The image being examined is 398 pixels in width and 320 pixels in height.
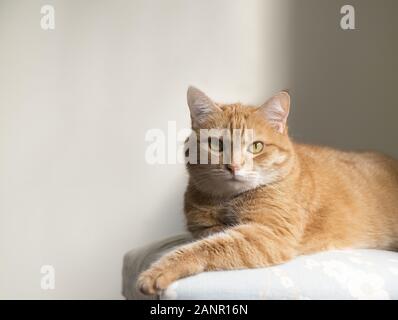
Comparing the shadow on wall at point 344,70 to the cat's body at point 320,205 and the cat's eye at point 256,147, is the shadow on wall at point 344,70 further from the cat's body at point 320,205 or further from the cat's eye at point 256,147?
the cat's eye at point 256,147

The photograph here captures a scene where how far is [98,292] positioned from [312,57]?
4.30 ft

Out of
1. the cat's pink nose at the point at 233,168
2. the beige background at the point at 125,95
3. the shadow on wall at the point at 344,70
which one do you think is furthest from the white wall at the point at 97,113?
the cat's pink nose at the point at 233,168

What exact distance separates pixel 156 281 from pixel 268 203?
0.38 m

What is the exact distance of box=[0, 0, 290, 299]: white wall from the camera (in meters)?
2.06

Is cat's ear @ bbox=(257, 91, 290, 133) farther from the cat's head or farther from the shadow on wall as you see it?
the shadow on wall

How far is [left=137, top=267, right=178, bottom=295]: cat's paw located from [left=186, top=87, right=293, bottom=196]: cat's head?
0.31m

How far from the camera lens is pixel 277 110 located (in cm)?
139

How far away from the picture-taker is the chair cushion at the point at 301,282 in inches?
41.8

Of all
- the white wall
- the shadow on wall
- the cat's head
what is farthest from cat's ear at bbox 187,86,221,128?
the shadow on wall

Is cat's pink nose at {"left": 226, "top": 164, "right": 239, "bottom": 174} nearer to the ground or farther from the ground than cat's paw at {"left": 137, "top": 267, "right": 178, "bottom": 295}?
farther from the ground

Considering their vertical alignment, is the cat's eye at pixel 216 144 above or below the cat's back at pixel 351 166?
above

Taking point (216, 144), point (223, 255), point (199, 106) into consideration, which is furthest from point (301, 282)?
point (199, 106)

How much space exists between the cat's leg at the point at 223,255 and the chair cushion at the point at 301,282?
0.07 feet
